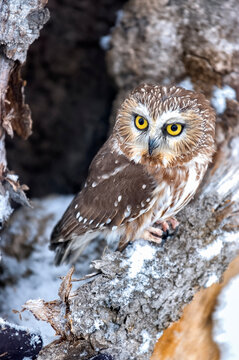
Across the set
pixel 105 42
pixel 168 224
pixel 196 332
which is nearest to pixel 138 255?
pixel 168 224

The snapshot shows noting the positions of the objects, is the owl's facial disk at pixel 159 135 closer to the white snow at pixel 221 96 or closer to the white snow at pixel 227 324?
the white snow at pixel 221 96

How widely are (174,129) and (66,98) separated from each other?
7.17ft

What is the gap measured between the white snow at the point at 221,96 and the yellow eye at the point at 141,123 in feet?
2.79

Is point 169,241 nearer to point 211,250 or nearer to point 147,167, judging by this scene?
point 211,250

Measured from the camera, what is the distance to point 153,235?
8.70 ft

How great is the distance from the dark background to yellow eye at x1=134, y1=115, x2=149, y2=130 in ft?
4.95

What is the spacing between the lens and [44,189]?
4.41 meters

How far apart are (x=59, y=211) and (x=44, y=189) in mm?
475

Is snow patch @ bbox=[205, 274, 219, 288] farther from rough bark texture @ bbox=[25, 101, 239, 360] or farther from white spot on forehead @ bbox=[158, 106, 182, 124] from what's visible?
white spot on forehead @ bbox=[158, 106, 182, 124]

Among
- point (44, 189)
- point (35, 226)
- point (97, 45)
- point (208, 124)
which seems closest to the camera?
point (208, 124)

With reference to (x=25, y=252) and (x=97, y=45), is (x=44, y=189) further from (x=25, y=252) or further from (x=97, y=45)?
(x=97, y=45)

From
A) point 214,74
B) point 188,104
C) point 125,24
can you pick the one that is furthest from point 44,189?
point 188,104

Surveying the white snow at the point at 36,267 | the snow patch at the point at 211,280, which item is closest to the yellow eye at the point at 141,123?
the snow patch at the point at 211,280

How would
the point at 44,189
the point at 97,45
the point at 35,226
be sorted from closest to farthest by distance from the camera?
the point at 35,226 → the point at 97,45 → the point at 44,189
